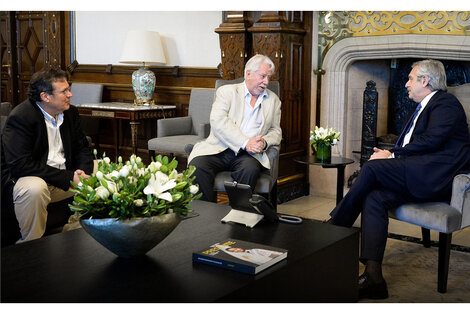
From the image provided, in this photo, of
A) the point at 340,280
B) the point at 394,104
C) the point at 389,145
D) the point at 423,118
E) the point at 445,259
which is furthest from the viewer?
the point at 394,104

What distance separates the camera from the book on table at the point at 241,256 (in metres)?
2.06

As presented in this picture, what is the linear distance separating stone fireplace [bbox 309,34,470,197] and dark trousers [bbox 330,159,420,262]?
181 centimetres

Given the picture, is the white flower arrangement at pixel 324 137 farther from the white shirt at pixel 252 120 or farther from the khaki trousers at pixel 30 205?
the khaki trousers at pixel 30 205

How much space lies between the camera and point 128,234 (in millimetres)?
2092

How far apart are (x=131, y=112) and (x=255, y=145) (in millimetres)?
2381

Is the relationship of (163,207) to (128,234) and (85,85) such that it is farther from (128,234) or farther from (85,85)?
(85,85)

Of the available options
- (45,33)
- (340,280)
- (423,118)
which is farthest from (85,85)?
(340,280)

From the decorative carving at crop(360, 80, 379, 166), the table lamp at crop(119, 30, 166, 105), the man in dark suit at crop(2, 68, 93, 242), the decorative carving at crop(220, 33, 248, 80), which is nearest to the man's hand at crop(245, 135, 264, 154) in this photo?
the man in dark suit at crop(2, 68, 93, 242)

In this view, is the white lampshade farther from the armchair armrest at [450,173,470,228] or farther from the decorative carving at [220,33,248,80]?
the armchair armrest at [450,173,470,228]

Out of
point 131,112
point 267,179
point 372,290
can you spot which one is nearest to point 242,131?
point 267,179

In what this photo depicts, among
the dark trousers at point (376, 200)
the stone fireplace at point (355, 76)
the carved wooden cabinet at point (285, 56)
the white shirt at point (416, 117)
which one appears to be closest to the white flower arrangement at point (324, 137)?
the white shirt at point (416, 117)

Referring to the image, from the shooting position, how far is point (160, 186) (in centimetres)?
207

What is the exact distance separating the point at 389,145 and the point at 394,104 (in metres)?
0.56

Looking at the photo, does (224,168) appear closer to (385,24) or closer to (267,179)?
(267,179)
